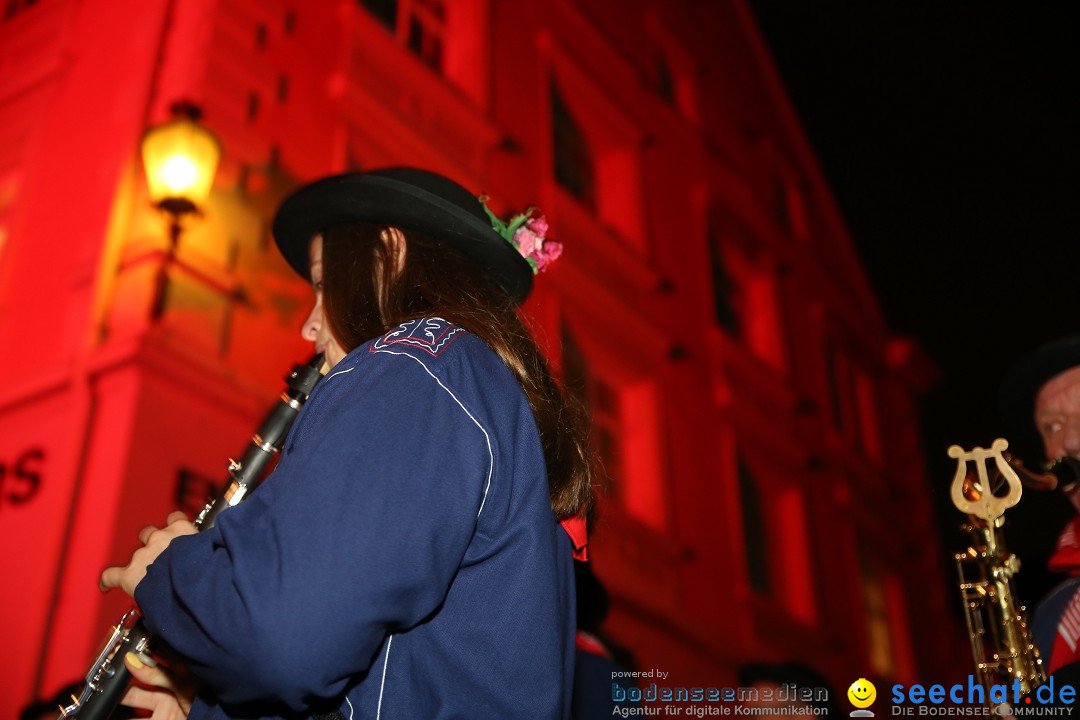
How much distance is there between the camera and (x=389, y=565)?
1.34m

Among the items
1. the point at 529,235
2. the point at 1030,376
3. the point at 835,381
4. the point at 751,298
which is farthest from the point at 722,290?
the point at 529,235

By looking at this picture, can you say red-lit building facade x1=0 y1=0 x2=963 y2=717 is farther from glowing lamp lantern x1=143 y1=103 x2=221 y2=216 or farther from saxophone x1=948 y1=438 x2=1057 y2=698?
saxophone x1=948 y1=438 x2=1057 y2=698

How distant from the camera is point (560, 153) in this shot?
30.2 feet

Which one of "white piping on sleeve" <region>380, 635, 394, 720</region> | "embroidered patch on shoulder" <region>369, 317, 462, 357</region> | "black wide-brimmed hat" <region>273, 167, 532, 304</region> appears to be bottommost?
"white piping on sleeve" <region>380, 635, 394, 720</region>

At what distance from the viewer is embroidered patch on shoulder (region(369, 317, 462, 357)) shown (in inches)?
61.9

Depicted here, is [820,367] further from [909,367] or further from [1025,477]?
[1025,477]

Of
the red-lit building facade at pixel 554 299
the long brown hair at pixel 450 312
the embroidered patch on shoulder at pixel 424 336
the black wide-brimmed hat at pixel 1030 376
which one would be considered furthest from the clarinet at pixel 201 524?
the black wide-brimmed hat at pixel 1030 376

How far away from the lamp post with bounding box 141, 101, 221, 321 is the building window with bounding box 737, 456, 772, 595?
677 cm

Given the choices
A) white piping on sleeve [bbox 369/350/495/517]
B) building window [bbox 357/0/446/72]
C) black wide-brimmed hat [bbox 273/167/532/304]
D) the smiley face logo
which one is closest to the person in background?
the smiley face logo

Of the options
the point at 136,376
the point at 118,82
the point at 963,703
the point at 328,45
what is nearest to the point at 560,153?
the point at 328,45

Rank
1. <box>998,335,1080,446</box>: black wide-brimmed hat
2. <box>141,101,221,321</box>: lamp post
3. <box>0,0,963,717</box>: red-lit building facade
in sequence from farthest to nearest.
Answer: <box>141,101,221,321</box>: lamp post, <box>0,0,963,717</box>: red-lit building facade, <box>998,335,1080,446</box>: black wide-brimmed hat

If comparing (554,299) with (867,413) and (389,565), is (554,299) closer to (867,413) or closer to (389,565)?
(389,565)

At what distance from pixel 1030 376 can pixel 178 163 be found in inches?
138

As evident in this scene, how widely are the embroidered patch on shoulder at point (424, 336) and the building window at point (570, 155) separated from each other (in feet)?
24.0
